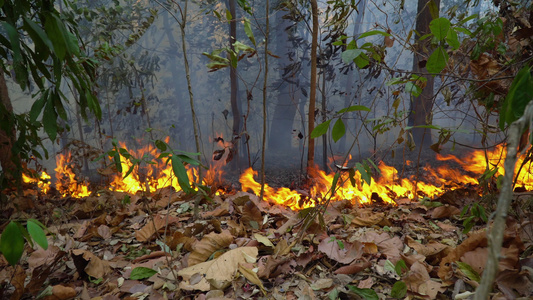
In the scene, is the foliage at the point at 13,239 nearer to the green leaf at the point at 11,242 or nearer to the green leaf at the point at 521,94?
the green leaf at the point at 11,242

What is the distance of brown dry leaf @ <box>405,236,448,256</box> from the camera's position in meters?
1.44

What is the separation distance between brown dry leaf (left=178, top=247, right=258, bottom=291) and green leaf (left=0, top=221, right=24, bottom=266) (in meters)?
0.63

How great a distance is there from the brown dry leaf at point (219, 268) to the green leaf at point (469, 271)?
0.81 m

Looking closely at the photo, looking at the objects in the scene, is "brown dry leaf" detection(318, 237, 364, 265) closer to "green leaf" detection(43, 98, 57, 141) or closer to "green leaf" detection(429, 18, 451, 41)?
"green leaf" detection(429, 18, 451, 41)

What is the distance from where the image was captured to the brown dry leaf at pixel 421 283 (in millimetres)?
1134

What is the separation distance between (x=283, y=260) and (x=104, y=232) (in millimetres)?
1275

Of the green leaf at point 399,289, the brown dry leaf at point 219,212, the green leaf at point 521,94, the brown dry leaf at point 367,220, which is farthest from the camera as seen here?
the brown dry leaf at point 219,212

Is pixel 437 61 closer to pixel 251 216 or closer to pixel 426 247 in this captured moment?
pixel 426 247

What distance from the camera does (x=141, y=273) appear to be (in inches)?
56.0

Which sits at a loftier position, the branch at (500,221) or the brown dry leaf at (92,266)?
the branch at (500,221)

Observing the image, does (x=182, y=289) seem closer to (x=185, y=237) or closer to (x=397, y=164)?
(x=185, y=237)

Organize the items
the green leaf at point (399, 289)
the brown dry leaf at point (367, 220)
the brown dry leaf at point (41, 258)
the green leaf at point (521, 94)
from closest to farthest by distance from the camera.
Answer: the green leaf at point (521, 94) < the green leaf at point (399, 289) < the brown dry leaf at point (41, 258) < the brown dry leaf at point (367, 220)

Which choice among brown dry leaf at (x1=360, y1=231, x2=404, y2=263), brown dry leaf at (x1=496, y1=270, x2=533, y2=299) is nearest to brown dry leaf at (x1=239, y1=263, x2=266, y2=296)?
brown dry leaf at (x1=360, y1=231, x2=404, y2=263)

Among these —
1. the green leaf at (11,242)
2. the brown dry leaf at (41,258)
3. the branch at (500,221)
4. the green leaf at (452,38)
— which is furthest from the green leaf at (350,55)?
the brown dry leaf at (41,258)
